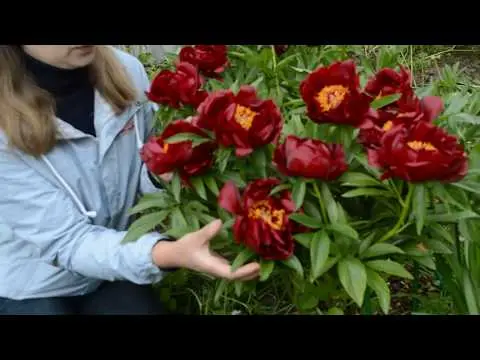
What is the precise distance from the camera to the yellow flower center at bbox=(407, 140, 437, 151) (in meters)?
0.74

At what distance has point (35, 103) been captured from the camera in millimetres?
1096

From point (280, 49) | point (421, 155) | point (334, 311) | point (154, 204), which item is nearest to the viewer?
point (421, 155)

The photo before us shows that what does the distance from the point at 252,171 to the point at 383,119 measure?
7.5 inches

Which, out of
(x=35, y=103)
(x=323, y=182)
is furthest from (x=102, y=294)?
(x=323, y=182)

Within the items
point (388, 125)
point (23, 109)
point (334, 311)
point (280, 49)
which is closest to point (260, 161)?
point (388, 125)

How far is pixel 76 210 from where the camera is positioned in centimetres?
113

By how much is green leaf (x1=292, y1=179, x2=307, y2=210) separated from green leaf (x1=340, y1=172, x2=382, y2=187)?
6cm

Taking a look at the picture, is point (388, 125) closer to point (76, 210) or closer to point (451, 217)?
point (451, 217)

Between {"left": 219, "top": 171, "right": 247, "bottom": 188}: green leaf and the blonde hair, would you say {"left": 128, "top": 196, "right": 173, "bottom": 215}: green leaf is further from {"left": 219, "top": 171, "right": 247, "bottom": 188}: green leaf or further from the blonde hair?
the blonde hair

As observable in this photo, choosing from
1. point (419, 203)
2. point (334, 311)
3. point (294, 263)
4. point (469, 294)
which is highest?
point (419, 203)

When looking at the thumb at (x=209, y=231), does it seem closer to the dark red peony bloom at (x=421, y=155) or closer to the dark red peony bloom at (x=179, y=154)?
the dark red peony bloom at (x=179, y=154)

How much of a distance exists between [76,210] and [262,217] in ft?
1.47

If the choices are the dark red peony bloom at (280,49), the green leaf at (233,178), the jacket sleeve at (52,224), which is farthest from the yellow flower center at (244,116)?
the dark red peony bloom at (280,49)

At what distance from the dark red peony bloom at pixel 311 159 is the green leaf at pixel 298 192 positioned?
0.05ft
